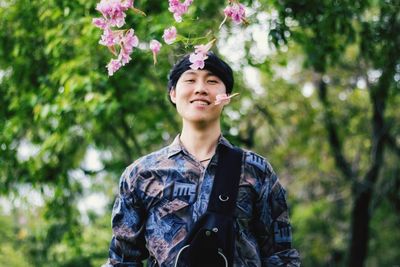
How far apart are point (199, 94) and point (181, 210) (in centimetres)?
49

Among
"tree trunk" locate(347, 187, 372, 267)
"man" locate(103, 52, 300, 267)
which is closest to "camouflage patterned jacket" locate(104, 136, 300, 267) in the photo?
"man" locate(103, 52, 300, 267)

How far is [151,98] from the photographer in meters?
6.78

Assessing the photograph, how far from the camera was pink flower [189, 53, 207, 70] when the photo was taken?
2.73 meters

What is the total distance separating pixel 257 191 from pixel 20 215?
15.2m

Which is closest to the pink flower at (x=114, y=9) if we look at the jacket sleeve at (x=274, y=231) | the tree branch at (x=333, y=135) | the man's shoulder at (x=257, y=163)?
the man's shoulder at (x=257, y=163)

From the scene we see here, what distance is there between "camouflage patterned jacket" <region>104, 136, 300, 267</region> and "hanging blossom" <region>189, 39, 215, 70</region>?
353mm

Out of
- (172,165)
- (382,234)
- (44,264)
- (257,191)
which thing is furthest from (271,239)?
(382,234)


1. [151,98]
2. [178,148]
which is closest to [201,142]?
[178,148]

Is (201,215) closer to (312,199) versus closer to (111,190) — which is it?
(111,190)

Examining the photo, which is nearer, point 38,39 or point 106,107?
point 106,107

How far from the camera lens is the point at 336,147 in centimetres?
1063

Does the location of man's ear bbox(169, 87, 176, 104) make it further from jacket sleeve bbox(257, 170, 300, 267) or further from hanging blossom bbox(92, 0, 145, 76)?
jacket sleeve bbox(257, 170, 300, 267)

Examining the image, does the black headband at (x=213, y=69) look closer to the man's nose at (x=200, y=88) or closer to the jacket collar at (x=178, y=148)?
the man's nose at (x=200, y=88)

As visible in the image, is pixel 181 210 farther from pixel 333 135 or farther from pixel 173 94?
pixel 333 135
